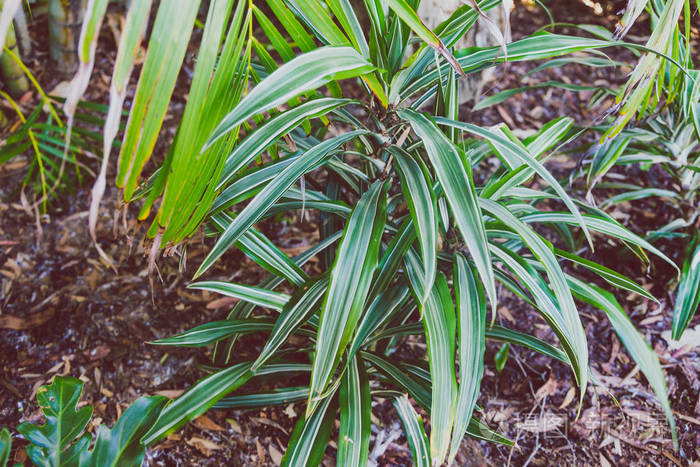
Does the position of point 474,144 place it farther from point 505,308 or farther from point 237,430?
point 237,430

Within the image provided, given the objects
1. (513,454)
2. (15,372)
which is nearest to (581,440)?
(513,454)

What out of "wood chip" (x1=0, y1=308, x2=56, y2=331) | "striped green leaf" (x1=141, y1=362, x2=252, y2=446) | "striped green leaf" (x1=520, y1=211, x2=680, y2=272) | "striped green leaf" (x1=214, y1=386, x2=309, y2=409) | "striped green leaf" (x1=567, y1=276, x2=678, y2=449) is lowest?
"wood chip" (x1=0, y1=308, x2=56, y2=331)

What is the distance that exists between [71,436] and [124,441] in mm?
76

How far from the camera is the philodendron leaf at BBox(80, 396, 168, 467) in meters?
0.79

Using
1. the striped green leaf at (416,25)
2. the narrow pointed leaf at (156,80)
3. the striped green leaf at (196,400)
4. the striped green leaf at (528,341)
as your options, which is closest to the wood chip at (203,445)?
the striped green leaf at (196,400)

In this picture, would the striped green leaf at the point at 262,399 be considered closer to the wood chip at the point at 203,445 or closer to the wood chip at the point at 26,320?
the wood chip at the point at 203,445

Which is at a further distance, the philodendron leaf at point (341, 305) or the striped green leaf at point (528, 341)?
the striped green leaf at point (528, 341)

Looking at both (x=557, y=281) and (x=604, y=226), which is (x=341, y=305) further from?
(x=604, y=226)

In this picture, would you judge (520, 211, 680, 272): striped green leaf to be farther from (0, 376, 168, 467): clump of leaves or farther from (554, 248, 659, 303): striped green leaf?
(0, 376, 168, 467): clump of leaves

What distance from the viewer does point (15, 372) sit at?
1.26 meters

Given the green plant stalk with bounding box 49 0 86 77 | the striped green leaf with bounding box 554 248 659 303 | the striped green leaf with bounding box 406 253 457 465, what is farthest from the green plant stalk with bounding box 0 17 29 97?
the striped green leaf with bounding box 554 248 659 303

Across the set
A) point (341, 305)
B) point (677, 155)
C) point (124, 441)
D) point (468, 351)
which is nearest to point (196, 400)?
point (124, 441)

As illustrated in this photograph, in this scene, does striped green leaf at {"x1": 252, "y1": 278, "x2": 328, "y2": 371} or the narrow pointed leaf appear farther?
striped green leaf at {"x1": 252, "y1": 278, "x2": 328, "y2": 371}

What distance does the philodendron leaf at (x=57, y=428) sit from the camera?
2.56 ft
